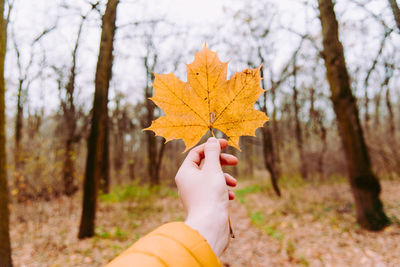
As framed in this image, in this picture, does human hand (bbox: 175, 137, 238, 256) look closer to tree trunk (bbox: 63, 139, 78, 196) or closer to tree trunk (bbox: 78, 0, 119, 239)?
tree trunk (bbox: 78, 0, 119, 239)

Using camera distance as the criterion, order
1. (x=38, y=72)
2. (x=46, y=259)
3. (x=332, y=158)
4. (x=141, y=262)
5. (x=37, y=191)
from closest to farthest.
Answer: (x=141, y=262) → (x=46, y=259) → (x=37, y=191) → (x=38, y=72) → (x=332, y=158)

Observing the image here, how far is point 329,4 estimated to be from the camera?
15.2ft

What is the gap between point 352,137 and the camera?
14.6 feet

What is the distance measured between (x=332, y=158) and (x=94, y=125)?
1329 centimetres

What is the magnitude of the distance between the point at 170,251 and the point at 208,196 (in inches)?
12.0

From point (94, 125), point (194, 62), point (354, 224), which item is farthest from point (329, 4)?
point (94, 125)

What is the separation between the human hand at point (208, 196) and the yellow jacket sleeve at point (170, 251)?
95mm

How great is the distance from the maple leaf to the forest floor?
3633 millimetres

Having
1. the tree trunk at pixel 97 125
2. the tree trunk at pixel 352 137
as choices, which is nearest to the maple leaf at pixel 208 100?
the tree trunk at pixel 97 125

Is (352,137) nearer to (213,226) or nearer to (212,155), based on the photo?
(212,155)

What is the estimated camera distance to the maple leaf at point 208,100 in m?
0.95

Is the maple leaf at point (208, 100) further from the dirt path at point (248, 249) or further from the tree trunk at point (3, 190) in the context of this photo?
the dirt path at point (248, 249)

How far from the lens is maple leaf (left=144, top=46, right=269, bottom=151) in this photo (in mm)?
946

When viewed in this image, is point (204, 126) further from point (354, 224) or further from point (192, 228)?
point (354, 224)
